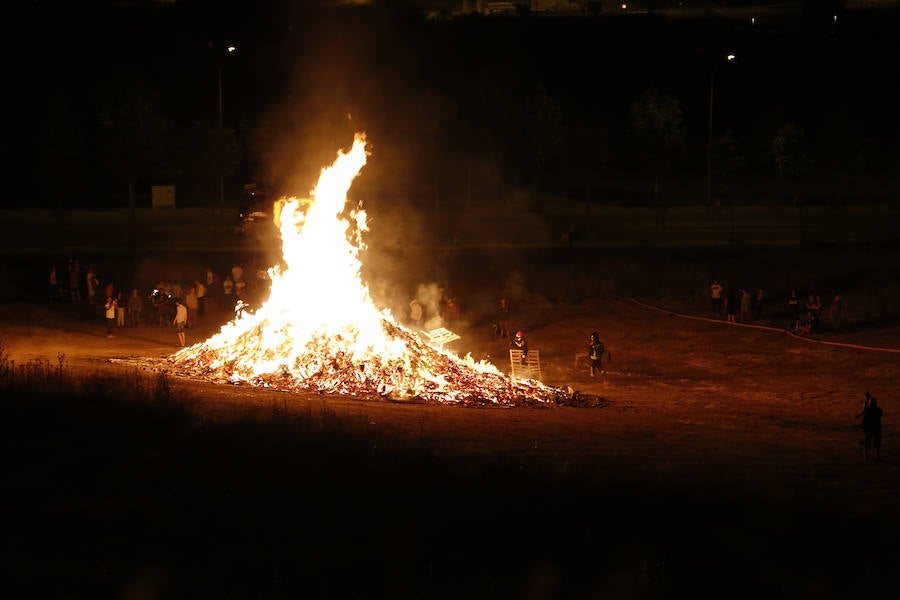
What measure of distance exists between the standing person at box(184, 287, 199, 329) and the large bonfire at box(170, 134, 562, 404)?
7777mm

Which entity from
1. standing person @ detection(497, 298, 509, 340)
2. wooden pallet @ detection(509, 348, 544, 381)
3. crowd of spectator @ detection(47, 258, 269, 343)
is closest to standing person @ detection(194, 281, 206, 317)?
crowd of spectator @ detection(47, 258, 269, 343)

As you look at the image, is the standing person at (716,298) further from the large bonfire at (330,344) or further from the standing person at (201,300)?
the standing person at (201,300)

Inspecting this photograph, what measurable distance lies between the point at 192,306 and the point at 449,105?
23714 mm

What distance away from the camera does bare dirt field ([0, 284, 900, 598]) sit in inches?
408

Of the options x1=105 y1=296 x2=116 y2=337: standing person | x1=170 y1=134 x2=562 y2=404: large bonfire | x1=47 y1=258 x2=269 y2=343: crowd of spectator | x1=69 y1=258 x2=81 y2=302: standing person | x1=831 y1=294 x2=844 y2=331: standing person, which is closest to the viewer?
x1=170 y1=134 x2=562 y2=404: large bonfire

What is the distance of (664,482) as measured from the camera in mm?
13953

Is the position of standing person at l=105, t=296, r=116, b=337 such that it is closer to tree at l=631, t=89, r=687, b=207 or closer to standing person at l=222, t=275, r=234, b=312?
standing person at l=222, t=275, r=234, b=312

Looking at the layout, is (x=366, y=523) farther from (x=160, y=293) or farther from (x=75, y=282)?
(x=75, y=282)

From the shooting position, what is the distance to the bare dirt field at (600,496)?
10359mm

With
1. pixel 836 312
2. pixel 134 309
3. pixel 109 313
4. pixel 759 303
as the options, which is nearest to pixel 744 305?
pixel 759 303

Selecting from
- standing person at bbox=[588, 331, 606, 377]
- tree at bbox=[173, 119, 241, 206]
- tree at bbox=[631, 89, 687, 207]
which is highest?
tree at bbox=[631, 89, 687, 207]

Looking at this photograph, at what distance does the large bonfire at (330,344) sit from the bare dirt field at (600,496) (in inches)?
31.7

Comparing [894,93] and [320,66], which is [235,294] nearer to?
[320,66]

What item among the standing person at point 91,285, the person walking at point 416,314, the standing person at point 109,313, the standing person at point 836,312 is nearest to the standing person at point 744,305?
the standing person at point 836,312
